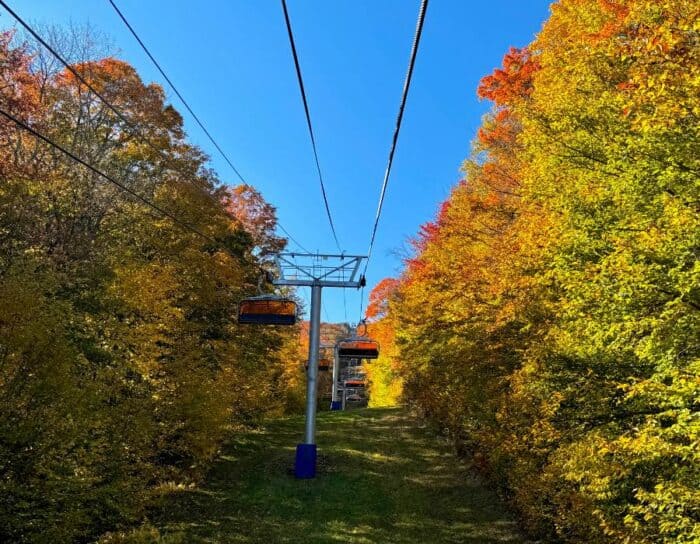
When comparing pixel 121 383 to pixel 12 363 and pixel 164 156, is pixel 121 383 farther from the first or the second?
pixel 164 156

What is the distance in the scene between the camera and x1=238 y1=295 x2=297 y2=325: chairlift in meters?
15.7

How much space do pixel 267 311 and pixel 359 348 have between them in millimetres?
5946

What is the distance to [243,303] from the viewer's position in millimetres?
16141

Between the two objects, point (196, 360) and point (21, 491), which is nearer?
point (21, 491)

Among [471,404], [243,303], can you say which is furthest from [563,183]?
[243,303]

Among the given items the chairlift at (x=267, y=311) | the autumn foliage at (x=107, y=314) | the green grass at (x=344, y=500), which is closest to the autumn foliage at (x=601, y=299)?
the green grass at (x=344, y=500)

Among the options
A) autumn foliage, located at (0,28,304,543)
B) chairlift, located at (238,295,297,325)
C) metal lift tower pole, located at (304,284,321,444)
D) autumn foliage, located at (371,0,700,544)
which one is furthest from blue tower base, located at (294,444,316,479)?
autumn foliage, located at (371,0,700,544)

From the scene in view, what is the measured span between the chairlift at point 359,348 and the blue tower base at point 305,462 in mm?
4004

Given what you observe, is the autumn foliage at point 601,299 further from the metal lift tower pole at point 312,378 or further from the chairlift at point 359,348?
the chairlift at point 359,348

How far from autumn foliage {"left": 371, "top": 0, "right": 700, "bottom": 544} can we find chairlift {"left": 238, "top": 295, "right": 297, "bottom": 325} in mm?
4963

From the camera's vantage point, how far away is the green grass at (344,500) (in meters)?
13.4

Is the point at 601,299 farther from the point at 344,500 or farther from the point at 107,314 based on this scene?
the point at 107,314

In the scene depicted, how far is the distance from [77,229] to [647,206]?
1873 centimetres

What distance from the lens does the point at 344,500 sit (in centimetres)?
1588
